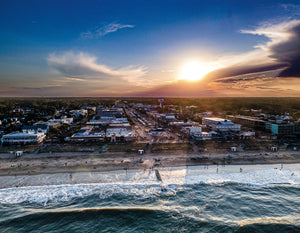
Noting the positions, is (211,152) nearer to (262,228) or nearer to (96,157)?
(262,228)

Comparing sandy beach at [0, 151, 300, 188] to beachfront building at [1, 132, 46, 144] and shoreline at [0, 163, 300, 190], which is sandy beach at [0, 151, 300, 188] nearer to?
shoreline at [0, 163, 300, 190]

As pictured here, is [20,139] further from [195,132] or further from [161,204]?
[195,132]

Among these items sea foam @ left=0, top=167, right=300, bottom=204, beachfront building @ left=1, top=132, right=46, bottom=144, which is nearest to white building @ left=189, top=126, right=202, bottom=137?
sea foam @ left=0, top=167, right=300, bottom=204

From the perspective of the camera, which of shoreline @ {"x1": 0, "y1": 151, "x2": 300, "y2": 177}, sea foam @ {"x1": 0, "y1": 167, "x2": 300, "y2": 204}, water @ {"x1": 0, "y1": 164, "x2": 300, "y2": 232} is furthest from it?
shoreline @ {"x1": 0, "y1": 151, "x2": 300, "y2": 177}

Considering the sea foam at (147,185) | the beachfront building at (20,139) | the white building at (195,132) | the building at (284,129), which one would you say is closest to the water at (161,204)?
the sea foam at (147,185)

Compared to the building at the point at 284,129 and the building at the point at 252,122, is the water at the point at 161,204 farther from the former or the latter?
the building at the point at 252,122

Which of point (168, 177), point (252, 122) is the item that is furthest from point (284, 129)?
point (168, 177)

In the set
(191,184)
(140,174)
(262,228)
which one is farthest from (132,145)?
(262,228)

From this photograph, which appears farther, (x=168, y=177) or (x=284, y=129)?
(x=284, y=129)
